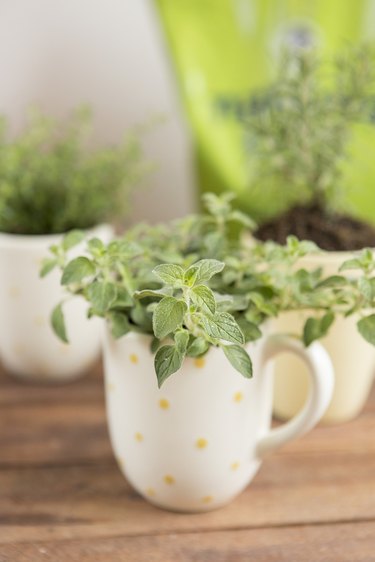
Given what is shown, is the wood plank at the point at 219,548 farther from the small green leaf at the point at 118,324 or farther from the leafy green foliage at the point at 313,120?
the leafy green foliage at the point at 313,120

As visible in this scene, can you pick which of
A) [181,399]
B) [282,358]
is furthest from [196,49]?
[181,399]

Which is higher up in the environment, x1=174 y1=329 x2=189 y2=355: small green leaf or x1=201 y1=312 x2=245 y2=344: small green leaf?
x1=201 y1=312 x2=245 y2=344: small green leaf

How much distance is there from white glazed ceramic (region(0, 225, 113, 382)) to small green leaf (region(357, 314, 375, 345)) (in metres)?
0.32

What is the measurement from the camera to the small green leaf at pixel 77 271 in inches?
18.1

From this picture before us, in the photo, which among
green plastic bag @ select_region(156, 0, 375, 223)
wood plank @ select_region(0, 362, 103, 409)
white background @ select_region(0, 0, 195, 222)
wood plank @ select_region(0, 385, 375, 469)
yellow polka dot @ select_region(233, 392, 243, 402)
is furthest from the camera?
white background @ select_region(0, 0, 195, 222)

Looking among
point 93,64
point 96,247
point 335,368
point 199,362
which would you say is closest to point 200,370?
point 199,362

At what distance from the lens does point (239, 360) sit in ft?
1.37

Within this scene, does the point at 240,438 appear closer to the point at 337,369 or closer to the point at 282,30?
the point at 337,369

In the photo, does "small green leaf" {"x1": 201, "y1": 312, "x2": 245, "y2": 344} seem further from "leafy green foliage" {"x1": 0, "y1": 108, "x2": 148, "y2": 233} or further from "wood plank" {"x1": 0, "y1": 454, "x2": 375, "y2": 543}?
"leafy green foliage" {"x1": 0, "y1": 108, "x2": 148, "y2": 233}

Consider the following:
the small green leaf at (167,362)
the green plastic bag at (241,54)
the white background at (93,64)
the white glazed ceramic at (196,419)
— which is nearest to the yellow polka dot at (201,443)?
the white glazed ceramic at (196,419)

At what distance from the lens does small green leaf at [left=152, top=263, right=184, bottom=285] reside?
40cm

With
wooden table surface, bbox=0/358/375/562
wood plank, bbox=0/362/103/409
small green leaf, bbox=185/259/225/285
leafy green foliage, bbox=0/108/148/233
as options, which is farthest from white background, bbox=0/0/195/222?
small green leaf, bbox=185/259/225/285

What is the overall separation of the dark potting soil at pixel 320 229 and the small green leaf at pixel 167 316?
0.28 meters

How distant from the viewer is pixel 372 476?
58 cm
